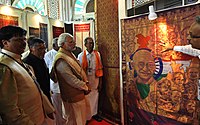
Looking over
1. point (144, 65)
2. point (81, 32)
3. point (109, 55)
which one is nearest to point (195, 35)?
point (144, 65)

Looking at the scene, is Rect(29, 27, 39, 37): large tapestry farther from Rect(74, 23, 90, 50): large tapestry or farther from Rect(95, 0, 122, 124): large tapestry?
Rect(95, 0, 122, 124): large tapestry

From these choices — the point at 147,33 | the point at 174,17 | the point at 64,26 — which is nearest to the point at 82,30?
the point at 64,26

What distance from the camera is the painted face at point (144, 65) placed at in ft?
8.38

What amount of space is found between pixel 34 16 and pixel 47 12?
3.50 meters

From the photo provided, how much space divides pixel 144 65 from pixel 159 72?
0.27 meters

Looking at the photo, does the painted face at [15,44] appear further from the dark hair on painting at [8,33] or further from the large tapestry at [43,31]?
the large tapestry at [43,31]

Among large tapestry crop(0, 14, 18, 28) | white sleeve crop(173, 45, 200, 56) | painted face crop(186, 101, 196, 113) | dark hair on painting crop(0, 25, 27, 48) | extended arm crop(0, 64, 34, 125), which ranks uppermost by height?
large tapestry crop(0, 14, 18, 28)

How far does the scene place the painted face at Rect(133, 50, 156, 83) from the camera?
8.38ft

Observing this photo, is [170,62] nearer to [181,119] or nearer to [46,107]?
[181,119]

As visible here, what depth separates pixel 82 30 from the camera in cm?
594

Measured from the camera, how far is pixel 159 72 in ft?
8.04

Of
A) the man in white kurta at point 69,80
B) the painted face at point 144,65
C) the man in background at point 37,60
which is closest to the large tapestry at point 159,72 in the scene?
the painted face at point 144,65

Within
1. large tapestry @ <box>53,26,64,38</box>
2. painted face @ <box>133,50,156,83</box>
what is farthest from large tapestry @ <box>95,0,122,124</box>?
large tapestry @ <box>53,26,64,38</box>

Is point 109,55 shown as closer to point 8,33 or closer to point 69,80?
point 69,80
